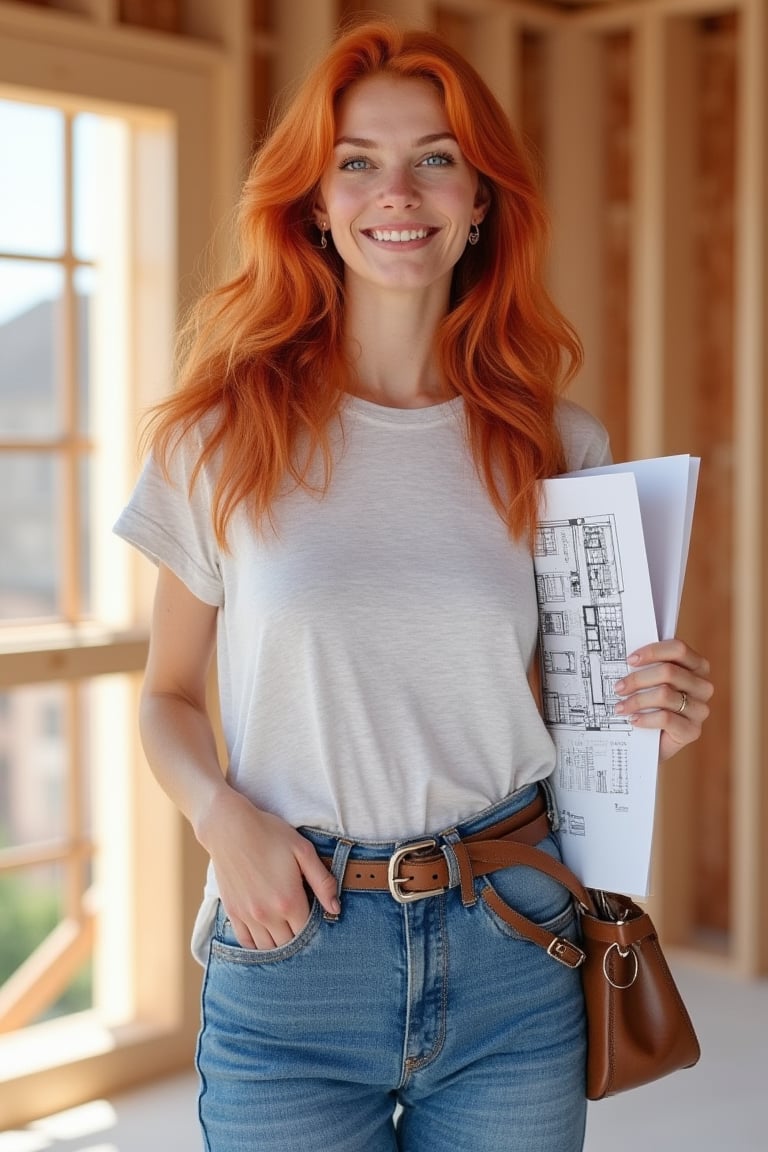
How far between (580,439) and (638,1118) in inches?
80.6

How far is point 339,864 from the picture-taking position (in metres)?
1.58

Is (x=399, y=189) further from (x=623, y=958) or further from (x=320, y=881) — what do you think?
(x=623, y=958)

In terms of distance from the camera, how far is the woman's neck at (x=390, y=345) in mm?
1804

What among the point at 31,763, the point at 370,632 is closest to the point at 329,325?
the point at 370,632

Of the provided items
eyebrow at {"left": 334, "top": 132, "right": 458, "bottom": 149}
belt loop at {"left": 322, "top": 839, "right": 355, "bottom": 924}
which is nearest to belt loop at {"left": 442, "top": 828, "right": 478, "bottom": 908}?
belt loop at {"left": 322, "top": 839, "right": 355, "bottom": 924}

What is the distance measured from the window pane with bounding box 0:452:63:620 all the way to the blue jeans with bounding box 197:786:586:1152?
343 inches

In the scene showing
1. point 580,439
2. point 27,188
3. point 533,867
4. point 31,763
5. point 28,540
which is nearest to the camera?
point 533,867

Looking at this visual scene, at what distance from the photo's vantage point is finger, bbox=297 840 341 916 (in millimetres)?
1559

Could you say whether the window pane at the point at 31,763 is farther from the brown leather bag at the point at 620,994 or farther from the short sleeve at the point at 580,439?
the brown leather bag at the point at 620,994

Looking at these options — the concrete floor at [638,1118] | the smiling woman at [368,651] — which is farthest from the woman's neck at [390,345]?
the concrete floor at [638,1118]

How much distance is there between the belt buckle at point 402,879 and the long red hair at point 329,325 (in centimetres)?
40

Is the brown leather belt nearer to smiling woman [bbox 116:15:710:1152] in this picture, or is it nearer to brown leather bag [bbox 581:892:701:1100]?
smiling woman [bbox 116:15:710:1152]

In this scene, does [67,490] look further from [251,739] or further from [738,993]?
[738,993]

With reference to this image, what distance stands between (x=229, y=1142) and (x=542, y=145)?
3.68m
